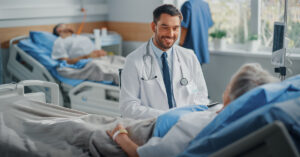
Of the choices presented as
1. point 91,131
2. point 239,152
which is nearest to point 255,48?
point 91,131

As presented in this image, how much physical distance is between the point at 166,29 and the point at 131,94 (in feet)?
1.41

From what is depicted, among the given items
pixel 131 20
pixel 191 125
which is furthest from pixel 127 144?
pixel 131 20

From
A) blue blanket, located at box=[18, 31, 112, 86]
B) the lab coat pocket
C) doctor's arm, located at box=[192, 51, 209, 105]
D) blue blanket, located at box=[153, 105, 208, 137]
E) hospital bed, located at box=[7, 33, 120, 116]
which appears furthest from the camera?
blue blanket, located at box=[18, 31, 112, 86]

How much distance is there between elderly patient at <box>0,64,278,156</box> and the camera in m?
1.42

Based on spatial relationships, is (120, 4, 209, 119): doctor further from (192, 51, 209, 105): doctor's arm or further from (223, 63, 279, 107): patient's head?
(223, 63, 279, 107): patient's head

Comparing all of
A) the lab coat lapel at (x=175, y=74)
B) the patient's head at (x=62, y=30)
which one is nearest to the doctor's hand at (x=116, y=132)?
the lab coat lapel at (x=175, y=74)

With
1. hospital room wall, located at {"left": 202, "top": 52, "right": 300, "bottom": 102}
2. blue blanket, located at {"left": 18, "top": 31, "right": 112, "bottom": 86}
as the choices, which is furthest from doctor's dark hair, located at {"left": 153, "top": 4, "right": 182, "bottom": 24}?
hospital room wall, located at {"left": 202, "top": 52, "right": 300, "bottom": 102}

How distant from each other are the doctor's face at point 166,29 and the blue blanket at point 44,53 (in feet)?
5.60

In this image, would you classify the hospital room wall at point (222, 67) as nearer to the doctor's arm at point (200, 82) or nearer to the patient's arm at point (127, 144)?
the doctor's arm at point (200, 82)

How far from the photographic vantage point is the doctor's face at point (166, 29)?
2150 mm

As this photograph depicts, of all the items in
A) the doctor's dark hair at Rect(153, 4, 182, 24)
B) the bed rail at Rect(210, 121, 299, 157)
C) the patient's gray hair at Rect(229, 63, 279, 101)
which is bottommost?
the bed rail at Rect(210, 121, 299, 157)

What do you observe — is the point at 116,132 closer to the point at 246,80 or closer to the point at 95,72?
the point at 246,80

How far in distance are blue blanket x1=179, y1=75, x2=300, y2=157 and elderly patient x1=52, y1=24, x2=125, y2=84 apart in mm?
2243

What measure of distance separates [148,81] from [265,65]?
227cm
